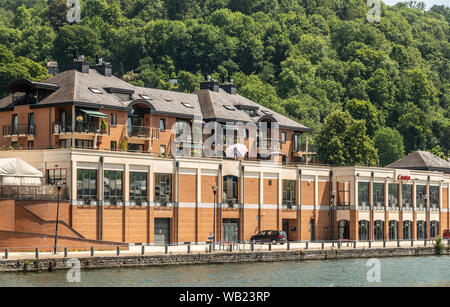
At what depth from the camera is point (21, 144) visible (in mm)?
95000

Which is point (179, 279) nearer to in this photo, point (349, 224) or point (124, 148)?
point (124, 148)

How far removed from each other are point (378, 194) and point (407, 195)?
6304mm

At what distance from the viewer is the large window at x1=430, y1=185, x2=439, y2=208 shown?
11760 cm

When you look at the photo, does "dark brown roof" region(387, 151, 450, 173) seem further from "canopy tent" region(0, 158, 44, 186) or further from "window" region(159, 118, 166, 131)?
"canopy tent" region(0, 158, 44, 186)

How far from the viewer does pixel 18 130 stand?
95.0 metres

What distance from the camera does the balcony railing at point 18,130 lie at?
93812 millimetres

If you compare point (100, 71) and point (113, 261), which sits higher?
point (100, 71)

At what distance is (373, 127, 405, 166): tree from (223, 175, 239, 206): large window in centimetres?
8255

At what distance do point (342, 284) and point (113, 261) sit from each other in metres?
17.5

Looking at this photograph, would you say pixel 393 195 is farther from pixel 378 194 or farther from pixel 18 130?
pixel 18 130

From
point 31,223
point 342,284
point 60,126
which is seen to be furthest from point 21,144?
point 342,284

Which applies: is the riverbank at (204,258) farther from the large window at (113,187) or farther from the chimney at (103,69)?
the chimney at (103,69)

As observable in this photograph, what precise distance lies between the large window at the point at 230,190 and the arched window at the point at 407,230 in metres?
27.3
